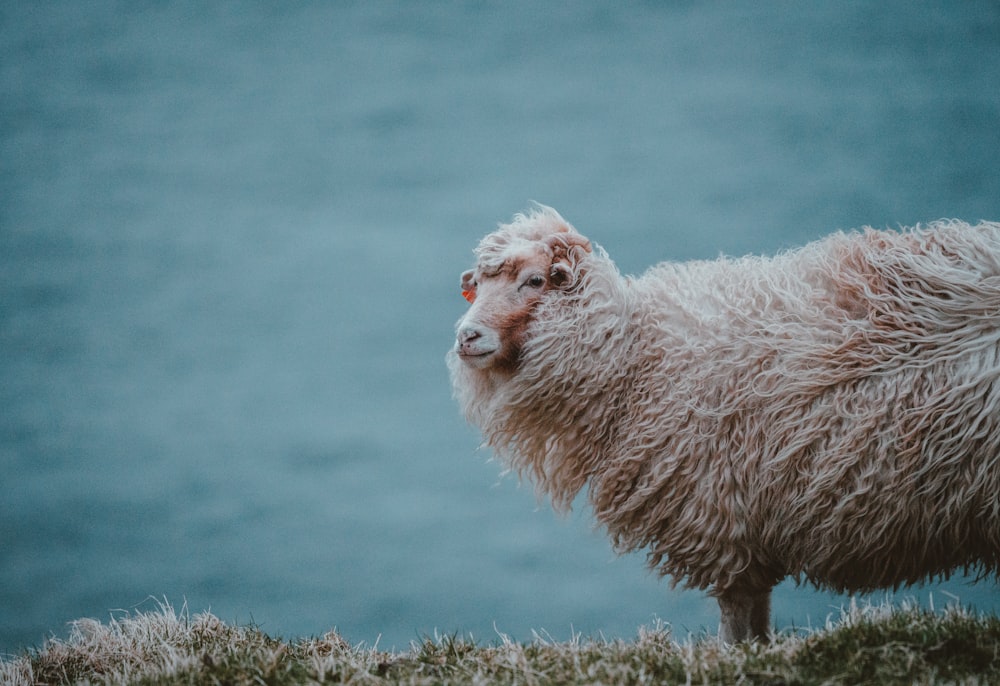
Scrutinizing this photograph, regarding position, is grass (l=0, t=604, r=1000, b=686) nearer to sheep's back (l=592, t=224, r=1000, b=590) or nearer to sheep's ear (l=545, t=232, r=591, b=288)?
sheep's back (l=592, t=224, r=1000, b=590)

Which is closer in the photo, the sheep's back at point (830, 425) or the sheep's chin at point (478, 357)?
the sheep's back at point (830, 425)

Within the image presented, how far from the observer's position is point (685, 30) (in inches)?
938

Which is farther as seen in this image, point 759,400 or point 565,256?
point 565,256

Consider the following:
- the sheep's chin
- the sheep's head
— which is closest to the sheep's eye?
the sheep's head

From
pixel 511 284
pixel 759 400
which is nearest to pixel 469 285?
pixel 511 284

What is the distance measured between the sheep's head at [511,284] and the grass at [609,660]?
115 centimetres

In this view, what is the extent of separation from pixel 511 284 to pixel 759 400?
112cm

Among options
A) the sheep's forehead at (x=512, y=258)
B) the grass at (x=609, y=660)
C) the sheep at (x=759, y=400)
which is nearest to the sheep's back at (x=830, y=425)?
the sheep at (x=759, y=400)

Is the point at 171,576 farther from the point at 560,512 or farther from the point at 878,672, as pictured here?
the point at 878,672

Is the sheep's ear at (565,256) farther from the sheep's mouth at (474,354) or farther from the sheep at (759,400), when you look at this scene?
the sheep's mouth at (474,354)

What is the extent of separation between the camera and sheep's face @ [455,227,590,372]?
372 cm

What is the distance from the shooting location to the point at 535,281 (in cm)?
390

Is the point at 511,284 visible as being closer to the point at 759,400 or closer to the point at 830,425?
Answer: the point at 759,400

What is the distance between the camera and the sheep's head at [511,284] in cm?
373
